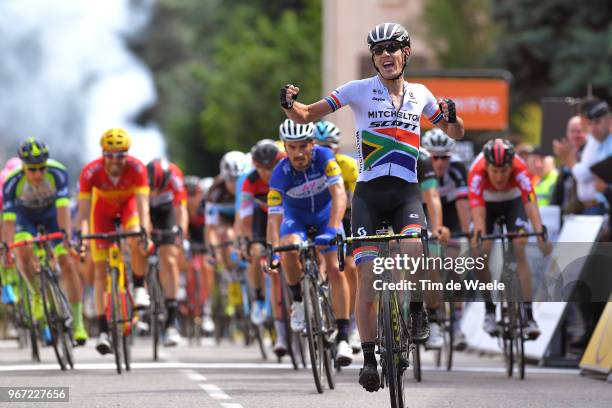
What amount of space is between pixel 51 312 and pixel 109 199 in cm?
127

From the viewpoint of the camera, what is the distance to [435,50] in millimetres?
58875

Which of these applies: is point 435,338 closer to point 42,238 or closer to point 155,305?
point 155,305

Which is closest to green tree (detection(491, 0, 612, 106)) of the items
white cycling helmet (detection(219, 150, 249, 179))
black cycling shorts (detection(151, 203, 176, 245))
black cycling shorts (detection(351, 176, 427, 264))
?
white cycling helmet (detection(219, 150, 249, 179))

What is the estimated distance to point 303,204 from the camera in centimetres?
1527

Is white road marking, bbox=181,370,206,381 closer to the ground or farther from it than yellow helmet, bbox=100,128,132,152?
closer to the ground

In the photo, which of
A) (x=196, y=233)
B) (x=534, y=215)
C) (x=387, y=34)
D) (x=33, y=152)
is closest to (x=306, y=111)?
(x=387, y=34)

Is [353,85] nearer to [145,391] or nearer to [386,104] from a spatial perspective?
[386,104]

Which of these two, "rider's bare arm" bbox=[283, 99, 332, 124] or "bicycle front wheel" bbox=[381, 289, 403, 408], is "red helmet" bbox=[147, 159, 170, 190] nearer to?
"rider's bare arm" bbox=[283, 99, 332, 124]

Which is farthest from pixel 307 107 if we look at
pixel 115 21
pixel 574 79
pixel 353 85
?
pixel 115 21

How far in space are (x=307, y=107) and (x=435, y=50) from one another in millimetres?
47483

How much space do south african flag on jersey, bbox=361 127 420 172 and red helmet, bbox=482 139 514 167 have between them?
13.8ft

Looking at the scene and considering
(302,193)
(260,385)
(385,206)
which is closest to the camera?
(385,206)

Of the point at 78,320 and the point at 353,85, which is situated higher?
the point at 353,85

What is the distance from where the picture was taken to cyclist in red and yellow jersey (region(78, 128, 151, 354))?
16.7 m
